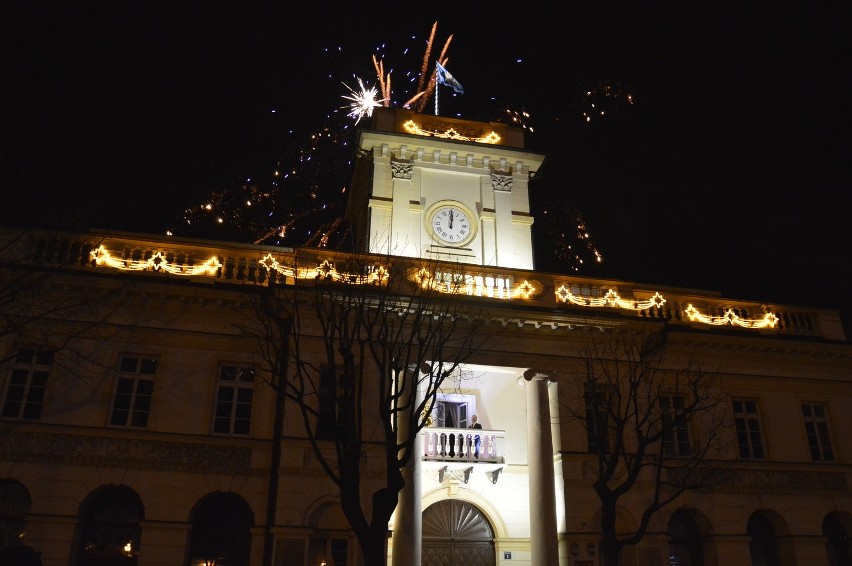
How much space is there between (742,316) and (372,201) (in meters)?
13.1

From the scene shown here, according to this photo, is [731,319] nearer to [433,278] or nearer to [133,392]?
[433,278]

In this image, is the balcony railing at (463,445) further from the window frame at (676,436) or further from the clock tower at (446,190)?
the clock tower at (446,190)

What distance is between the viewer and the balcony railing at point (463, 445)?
65.3 ft

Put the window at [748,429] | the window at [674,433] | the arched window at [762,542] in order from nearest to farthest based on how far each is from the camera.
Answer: the arched window at [762,542]
the window at [674,433]
the window at [748,429]

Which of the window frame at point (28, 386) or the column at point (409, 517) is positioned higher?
the window frame at point (28, 386)

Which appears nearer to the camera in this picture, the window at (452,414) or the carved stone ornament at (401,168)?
the window at (452,414)

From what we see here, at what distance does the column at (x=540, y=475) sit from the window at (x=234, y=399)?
7.85 meters

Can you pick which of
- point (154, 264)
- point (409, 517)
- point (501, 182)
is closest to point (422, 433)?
point (409, 517)

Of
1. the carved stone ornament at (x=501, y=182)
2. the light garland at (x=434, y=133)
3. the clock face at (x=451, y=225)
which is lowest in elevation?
the clock face at (x=451, y=225)

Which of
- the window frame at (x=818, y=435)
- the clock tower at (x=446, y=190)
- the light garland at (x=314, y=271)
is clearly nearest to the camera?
the light garland at (x=314, y=271)

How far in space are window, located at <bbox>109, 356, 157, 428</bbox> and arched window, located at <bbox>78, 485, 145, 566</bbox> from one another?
1754 millimetres

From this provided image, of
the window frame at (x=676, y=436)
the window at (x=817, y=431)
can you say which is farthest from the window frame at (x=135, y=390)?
the window at (x=817, y=431)

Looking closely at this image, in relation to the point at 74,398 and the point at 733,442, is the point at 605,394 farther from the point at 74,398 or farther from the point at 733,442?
the point at 74,398

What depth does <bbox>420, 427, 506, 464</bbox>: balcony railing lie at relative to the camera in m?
19.9
